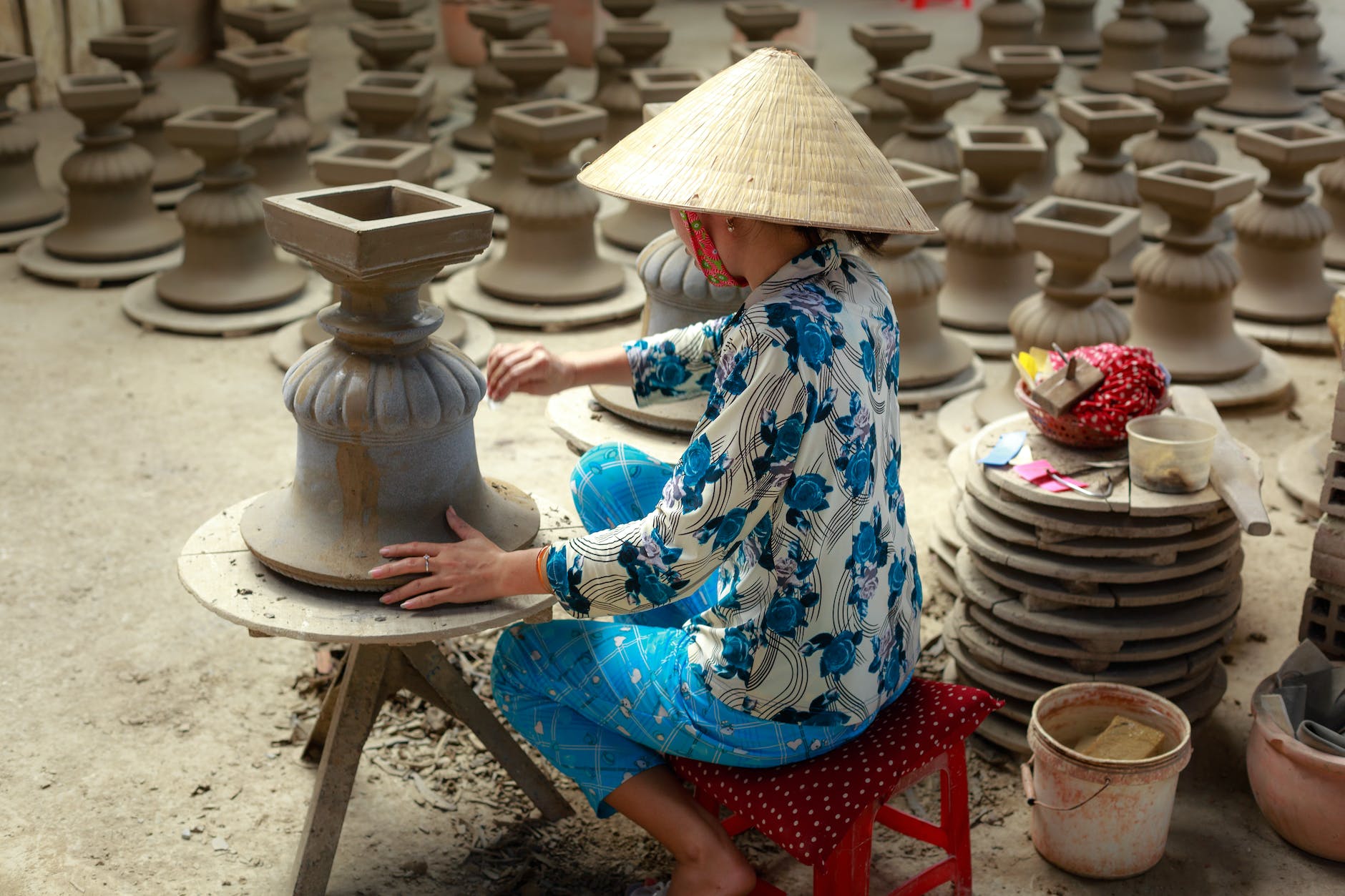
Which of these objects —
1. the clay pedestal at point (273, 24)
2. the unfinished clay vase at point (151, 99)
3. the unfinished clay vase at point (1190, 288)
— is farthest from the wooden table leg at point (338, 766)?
the clay pedestal at point (273, 24)

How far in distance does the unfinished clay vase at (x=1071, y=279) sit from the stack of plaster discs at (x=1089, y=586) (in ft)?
4.65

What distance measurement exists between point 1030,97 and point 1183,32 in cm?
366

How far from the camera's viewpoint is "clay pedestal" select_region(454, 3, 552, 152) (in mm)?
7824

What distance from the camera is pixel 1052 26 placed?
1090 cm

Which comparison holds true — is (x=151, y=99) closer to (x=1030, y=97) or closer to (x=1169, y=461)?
(x=1030, y=97)

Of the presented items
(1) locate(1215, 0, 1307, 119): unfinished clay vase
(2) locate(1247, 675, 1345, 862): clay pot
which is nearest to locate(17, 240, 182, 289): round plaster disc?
(2) locate(1247, 675, 1345, 862): clay pot

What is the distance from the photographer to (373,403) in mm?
2393

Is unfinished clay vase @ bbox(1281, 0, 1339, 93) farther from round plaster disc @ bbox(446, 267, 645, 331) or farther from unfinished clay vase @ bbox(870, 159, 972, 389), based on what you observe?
round plaster disc @ bbox(446, 267, 645, 331)

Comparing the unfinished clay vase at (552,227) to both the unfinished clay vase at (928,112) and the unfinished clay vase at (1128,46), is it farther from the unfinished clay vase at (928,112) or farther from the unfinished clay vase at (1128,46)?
the unfinished clay vase at (1128,46)

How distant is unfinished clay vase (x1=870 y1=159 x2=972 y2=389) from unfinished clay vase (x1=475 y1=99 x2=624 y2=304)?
53.6 inches

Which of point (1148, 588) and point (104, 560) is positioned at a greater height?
point (1148, 588)

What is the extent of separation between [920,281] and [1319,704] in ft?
7.98

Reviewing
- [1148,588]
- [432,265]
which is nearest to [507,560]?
[432,265]

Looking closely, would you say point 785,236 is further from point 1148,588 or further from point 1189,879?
point 1189,879
